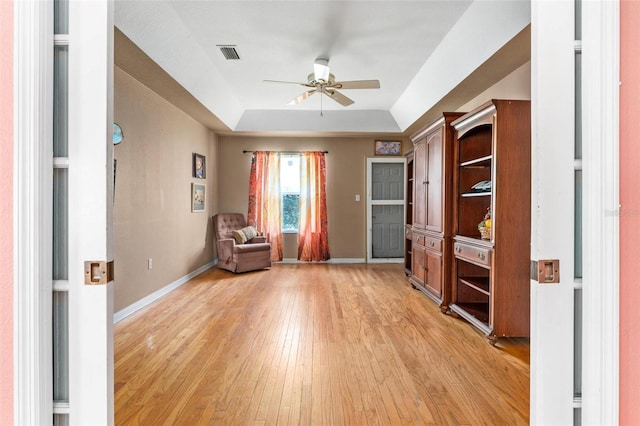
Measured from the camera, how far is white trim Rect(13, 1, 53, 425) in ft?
2.90

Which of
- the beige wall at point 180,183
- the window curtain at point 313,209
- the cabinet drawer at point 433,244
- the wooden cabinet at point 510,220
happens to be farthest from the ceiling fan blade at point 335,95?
the window curtain at point 313,209

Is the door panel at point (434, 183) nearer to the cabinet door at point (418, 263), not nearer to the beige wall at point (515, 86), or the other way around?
the cabinet door at point (418, 263)

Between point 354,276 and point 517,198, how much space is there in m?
3.26

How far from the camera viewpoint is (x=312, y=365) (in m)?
2.40

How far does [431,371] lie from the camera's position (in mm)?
2318

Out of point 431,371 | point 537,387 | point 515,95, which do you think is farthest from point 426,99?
point 537,387

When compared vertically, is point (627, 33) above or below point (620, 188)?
above

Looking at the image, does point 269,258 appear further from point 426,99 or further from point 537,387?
point 537,387

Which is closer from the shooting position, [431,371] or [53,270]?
[53,270]

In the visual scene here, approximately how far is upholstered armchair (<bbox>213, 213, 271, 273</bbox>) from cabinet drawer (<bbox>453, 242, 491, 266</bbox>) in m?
3.44

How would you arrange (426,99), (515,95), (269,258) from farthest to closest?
(269,258) → (426,99) → (515,95)

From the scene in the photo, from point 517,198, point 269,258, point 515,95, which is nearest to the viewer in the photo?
point 517,198

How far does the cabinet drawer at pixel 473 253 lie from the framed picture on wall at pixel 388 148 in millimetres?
3702

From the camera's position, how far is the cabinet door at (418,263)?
4.27 meters
